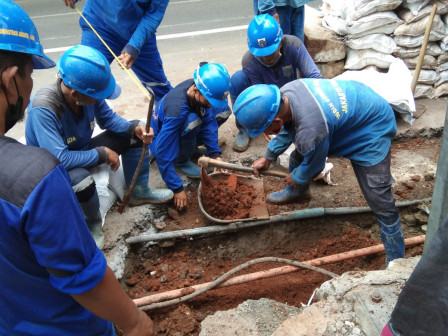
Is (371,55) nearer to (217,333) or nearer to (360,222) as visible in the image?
(360,222)

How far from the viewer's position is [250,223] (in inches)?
136

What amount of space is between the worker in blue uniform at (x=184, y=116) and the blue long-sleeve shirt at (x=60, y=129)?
1.93ft

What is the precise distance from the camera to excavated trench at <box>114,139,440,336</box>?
315 centimetres

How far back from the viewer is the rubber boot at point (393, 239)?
3031 millimetres

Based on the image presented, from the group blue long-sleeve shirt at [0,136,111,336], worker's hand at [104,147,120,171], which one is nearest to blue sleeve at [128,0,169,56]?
worker's hand at [104,147,120,171]

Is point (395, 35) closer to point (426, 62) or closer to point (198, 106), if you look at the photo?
point (426, 62)

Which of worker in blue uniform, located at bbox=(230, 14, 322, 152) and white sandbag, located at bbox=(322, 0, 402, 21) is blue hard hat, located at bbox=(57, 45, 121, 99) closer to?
worker in blue uniform, located at bbox=(230, 14, 322, 152)

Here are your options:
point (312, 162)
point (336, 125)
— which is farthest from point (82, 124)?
point (336, 125)

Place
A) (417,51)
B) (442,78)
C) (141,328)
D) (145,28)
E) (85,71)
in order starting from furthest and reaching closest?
1. (442,78)
2. (417,51)
3. (145,28)
4. (85,71)
5. (141,328)

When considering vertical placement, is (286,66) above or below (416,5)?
below

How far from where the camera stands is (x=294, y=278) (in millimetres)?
3316

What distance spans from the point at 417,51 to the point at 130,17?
3532 millimetres

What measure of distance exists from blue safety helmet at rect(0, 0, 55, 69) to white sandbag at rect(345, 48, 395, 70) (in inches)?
178

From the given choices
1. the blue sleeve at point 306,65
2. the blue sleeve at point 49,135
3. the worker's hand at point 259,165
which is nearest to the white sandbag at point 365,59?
the blue sleeve at point 306,65
